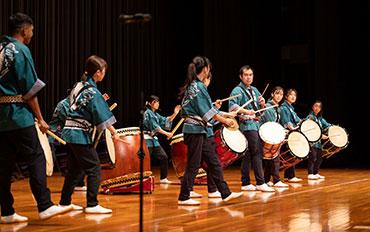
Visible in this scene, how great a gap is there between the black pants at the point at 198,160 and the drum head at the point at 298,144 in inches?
88.5

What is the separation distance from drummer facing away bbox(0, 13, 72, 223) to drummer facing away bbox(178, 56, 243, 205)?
4.44 feet

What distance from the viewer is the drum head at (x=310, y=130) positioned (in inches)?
314

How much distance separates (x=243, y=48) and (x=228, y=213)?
7019 mm

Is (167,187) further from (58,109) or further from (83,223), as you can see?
(83,223)

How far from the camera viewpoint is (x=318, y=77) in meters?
11.5

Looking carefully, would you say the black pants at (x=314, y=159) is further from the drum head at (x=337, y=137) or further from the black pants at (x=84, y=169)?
the black pants at (x=84, y=169)

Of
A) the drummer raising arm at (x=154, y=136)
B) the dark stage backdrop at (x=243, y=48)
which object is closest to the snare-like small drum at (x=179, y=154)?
the drummer raising arm at (x=154, y=136)

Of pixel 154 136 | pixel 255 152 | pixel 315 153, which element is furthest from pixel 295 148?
pixel 154 136

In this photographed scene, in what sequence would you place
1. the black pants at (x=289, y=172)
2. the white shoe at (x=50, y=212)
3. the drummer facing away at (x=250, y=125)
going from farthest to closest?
1. the black pants at (x=289, y=172)
2. the drummer facing away at (x=250, y=125)
3. the white shoe at (x=50, y=212)

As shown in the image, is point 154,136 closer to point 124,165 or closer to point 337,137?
point 124,165

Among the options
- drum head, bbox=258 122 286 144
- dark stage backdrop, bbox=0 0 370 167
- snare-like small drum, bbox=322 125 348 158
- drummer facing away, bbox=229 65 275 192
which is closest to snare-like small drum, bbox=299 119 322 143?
snare-like small drum, bbox=322 125 348 158

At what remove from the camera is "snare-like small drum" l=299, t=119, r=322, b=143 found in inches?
314

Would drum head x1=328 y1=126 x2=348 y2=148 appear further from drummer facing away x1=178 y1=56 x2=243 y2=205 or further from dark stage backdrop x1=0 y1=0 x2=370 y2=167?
drummer facing away x1=178 y1=56 x2=243 y2=205

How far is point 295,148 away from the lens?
7457 mm
